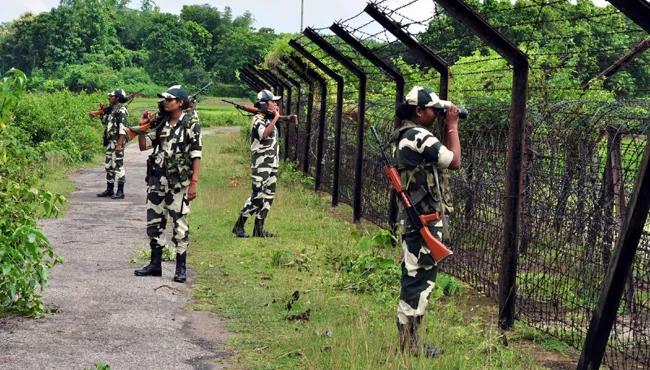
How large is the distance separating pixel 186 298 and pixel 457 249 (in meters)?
2.66

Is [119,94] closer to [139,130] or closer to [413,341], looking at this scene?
[139,130]

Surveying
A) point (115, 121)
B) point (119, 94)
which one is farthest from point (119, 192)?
point (119, 94)

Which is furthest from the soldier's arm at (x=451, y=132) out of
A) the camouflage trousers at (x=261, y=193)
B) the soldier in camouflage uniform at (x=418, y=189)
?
the camouflage trousers at (x=261, y=193)

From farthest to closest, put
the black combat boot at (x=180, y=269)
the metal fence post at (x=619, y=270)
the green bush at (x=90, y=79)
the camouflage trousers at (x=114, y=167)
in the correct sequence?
the green bush at (x=90, y=79) → the camouflage trousers at (x=114, y=167) → the black combat boot at (x=180, y=269) → the metal fence post at (x=619, y=270)

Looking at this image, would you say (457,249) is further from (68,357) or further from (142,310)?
(68,357)

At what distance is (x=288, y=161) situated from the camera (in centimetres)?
1980

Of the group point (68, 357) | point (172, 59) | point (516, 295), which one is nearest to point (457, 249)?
point (516, 295)

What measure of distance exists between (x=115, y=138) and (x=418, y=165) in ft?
32.6

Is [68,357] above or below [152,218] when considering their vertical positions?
below

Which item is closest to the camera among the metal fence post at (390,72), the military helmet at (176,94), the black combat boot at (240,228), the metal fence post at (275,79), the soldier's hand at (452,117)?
the soldier's hand at (452,117)

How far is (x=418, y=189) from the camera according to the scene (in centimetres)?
553

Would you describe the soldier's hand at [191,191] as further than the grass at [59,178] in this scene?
No

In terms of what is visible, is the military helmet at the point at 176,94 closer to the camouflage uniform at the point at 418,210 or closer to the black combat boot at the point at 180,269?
the black combat boot at the point at 180,269

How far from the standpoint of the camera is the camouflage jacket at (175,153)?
25.9 ft
